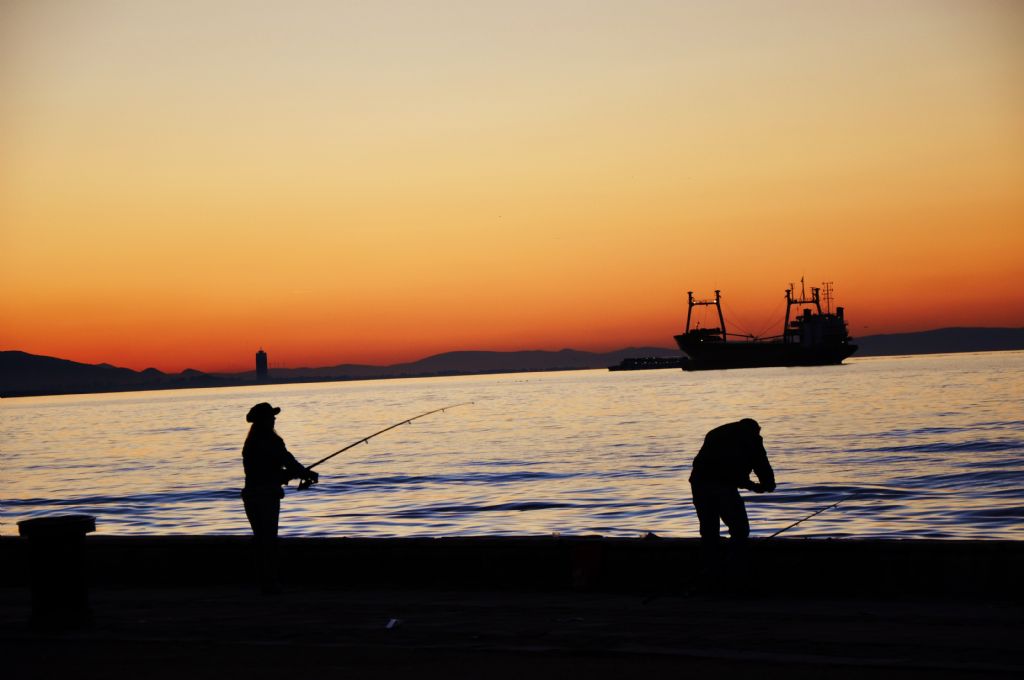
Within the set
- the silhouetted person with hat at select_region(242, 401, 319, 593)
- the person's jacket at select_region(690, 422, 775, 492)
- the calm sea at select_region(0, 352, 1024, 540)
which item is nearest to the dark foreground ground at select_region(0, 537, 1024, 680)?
the silhouetted person with hat at select_region(242, 401, 319, 593)

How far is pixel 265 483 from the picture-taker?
373 inches

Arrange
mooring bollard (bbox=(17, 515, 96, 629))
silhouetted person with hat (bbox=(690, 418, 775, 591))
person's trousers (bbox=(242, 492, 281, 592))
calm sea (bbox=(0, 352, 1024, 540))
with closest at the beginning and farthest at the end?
1. mooring bollard (bbox=(17, 515, 96, 629))
2. silhouetted person with hat (bbox=(690, 418, 775, 591))
3. person's trousers (bbox=(242, 492, 281, 592))
4. calm sea (bbox=(0, 352, 1024, 540))

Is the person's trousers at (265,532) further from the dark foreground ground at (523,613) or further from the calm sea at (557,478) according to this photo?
the calm sea at (557,478)

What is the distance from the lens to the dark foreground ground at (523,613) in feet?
20.7

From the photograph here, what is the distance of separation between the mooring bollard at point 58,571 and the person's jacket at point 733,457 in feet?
15.0

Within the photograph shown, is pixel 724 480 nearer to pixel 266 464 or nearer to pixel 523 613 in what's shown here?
pixel 523 613

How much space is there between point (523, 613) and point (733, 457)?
2.15 metres

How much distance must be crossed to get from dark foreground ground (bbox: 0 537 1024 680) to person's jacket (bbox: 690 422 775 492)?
0.61m

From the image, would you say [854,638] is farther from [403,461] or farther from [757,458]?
[403,461]

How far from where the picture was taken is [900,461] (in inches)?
1391

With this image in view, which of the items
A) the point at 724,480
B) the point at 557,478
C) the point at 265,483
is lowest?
the point at 557,478

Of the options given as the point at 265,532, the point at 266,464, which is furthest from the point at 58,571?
the point at 266,464

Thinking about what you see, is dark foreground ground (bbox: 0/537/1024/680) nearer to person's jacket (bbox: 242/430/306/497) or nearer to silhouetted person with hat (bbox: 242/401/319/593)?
silhouetted person with hat (bbox: 242/401/319/593)

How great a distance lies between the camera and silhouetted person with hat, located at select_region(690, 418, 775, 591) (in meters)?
9.10
